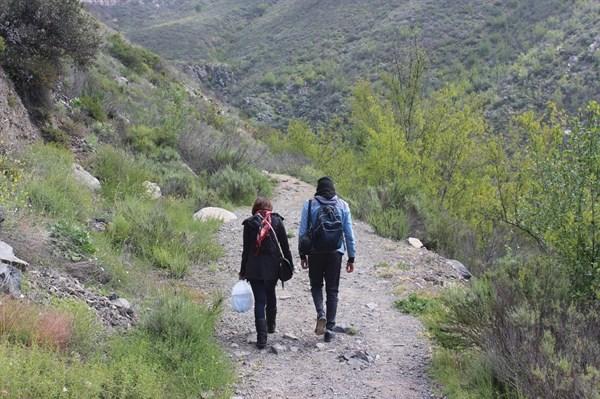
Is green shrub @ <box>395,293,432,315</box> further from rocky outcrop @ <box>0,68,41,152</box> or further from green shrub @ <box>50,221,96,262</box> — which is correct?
rocky outcrop @ <box>0,68,41,152</box>

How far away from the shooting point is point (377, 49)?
44844 mm

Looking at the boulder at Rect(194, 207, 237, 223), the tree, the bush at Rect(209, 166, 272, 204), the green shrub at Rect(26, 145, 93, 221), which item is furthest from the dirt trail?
the tree

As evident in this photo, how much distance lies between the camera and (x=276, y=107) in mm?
44438

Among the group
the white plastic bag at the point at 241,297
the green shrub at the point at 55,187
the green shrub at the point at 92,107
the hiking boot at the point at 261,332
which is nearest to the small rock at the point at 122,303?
the white plastic bag at the point at 241,297

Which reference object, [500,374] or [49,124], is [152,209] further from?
[500,374]

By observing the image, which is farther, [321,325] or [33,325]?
[321,325]

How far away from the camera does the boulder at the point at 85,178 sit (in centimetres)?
952

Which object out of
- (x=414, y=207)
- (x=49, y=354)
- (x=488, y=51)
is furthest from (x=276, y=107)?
(x=49, y=354)

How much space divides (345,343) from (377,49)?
41.0 meters

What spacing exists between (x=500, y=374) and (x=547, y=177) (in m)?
3.19

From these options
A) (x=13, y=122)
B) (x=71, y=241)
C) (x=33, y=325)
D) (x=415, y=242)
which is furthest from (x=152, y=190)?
(x=33, y=325)

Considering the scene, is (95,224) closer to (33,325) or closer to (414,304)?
(33,325)

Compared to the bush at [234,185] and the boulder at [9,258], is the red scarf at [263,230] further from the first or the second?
the bush at [234,185]

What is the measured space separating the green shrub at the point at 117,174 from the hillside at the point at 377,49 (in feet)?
36.5
